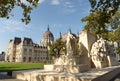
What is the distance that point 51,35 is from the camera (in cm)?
15488

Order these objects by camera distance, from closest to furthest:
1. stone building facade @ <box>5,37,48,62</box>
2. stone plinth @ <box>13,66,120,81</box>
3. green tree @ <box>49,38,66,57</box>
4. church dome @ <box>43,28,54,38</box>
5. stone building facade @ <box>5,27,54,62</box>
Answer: stone plinth @ <box>13,66,120,81</box> → green tree @ <box>49,38,66,57</box> → stone building facade @ <box>5,37,48,62</box> → stone building facade @ <box>5,27,54,62</box> → church dome @ <box>43,28,54,38</box>

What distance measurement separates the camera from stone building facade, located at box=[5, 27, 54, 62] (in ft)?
387

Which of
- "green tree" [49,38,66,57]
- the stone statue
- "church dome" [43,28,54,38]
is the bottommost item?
the stone statue

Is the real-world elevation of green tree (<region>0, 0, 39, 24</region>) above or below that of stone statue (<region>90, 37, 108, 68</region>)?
above

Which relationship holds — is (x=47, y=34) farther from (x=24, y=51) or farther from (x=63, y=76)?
(x=63, y=76)

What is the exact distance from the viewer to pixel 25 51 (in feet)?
390

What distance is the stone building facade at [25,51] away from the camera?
387 ft

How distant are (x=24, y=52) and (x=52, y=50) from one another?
65.2 metres

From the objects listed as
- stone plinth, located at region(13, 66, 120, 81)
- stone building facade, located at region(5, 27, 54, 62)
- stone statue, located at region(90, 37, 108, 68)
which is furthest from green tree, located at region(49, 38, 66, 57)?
stone building facade, located at region(5, 27, 54, 62)

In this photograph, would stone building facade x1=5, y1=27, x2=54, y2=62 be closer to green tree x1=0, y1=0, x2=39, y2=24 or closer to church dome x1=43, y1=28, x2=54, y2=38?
church dome x1=43, y1=28, x2=54, y2=38

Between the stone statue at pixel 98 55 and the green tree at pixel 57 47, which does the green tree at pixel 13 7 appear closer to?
the stone statue at pixel 98 55

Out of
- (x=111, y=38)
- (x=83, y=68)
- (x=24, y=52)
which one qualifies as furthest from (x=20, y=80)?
(x=24, y=52)

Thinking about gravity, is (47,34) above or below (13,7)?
above

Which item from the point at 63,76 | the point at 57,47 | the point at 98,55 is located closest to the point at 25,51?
the point at 57,47
